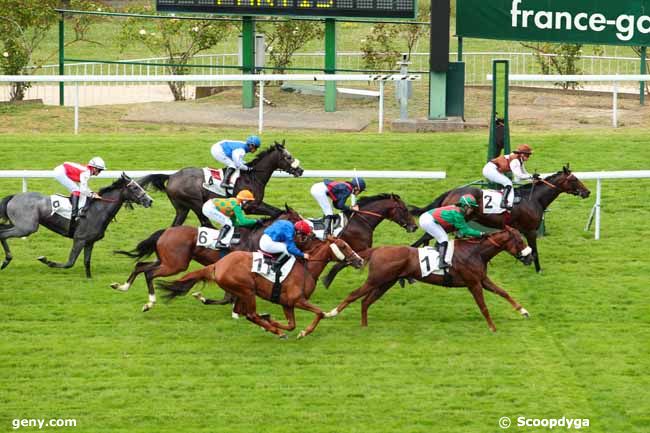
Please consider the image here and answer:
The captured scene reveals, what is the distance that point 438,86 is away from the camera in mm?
17688

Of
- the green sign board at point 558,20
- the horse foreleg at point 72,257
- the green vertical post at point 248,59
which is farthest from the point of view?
the green vertical post at point 248,59

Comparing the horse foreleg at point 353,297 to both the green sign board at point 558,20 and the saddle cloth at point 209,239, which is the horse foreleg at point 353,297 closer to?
the saddle cloth at point 209,239

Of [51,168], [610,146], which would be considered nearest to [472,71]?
[610,146]

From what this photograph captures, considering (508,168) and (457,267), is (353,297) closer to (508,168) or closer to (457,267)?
(457,267)

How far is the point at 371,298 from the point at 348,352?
762 millimetres

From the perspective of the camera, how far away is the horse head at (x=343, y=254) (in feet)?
35.8

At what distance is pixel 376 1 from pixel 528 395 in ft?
29.2

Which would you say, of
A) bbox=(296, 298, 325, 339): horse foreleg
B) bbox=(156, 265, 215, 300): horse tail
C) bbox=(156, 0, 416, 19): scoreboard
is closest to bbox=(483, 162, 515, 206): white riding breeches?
bbox=(296, 298, 325, 339): horse foreleg

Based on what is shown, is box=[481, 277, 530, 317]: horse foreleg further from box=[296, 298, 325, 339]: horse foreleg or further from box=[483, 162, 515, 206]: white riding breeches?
box=[483, 162, 515, 206]: white riding breeches

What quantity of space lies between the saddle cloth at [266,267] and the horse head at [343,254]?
1.22 feet

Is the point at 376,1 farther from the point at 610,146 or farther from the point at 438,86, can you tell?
the point at 610,146

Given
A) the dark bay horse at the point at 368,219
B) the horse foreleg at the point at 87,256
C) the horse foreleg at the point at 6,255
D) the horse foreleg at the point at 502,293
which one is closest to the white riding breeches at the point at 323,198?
the dark bay horse at the point at 368,219

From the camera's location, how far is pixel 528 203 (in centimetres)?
1296

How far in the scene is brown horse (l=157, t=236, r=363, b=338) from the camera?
10.8 meters
